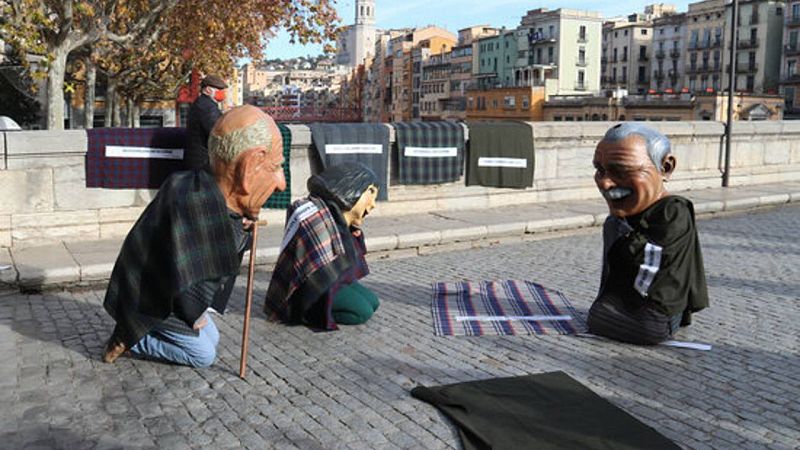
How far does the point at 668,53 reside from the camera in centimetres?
9744

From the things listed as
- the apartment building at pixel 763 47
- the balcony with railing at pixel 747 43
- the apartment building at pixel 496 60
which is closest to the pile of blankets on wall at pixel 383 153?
the apartment building at pixel 763 47

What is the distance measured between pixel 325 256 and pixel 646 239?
2268 millimetres

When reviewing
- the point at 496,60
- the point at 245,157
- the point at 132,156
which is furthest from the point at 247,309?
the point at 496,60

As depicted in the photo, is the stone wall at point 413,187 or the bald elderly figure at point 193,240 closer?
the bald elderly figure at point 193,240

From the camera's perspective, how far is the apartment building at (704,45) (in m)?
88.6

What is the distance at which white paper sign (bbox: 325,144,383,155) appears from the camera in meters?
10.5

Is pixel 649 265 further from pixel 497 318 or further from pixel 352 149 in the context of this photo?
pixel 352 149

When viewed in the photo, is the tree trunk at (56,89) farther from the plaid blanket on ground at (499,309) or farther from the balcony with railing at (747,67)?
the balcony with railing at (747,67)

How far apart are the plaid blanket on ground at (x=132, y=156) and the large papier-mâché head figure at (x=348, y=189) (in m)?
4.05

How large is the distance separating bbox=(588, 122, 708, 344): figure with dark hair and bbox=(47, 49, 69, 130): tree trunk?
12726mm

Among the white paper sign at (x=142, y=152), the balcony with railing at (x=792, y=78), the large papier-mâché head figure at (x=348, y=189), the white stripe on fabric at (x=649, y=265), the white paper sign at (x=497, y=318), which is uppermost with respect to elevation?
the balcony with railing at (x=792, y=78)

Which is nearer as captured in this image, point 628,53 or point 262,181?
point 262,181

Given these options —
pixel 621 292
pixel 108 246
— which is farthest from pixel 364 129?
pixel 621 292

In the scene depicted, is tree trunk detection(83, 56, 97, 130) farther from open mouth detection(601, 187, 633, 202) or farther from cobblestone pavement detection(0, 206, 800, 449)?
open mouth detection(601, 187, 633, 202)
